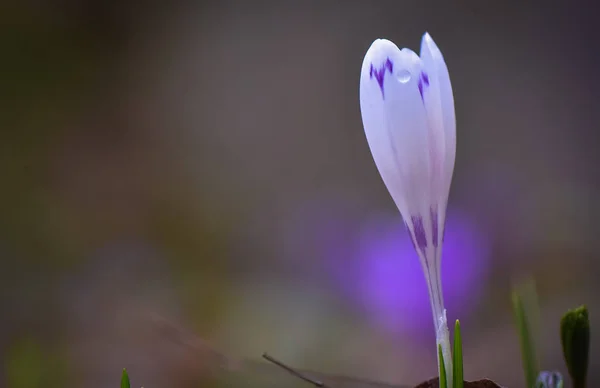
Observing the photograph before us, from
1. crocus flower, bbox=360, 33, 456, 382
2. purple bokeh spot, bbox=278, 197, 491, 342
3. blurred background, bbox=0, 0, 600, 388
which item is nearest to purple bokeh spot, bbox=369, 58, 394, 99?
crocus flower, bbox=360, 33, 456, 382

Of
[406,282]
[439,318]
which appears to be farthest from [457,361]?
[406,282]

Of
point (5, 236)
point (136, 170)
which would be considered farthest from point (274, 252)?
point (5, 236)

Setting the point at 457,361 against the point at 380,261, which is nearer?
the point at 457,361

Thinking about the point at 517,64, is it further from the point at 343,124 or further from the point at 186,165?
the point at 186,165

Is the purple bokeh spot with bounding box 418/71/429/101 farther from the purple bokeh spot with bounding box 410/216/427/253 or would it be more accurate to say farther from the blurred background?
the blurred background

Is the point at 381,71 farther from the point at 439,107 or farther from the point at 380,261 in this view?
the point at 380,261

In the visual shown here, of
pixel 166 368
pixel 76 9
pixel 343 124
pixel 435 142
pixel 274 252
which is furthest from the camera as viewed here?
pixel 76 9
